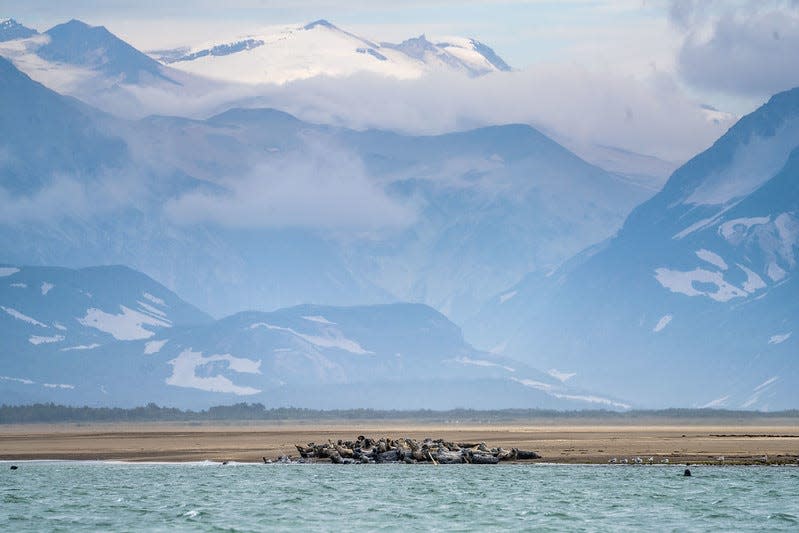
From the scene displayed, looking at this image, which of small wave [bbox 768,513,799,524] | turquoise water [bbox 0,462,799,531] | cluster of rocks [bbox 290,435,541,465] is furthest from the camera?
cluster of rocks [bbox 290,435,541,465]

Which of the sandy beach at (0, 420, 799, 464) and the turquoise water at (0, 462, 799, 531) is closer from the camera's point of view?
the turquoise water at (0, 462, 799, 531)

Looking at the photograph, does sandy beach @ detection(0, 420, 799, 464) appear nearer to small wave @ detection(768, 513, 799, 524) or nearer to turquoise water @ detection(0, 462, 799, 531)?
turquoise water @ detection(0, 462, 799, 531)

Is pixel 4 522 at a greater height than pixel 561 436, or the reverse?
pixel 561 436

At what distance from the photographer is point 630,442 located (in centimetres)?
12075

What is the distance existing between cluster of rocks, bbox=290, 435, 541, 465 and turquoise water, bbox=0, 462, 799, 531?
2565 millimetres

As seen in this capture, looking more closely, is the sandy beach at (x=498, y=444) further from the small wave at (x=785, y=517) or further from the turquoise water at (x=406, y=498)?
the small wave at (x=785, y=517)

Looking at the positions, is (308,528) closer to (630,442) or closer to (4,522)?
(4,522)

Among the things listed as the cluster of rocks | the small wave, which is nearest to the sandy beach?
the cluster of rocks

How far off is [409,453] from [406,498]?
73.6 ft

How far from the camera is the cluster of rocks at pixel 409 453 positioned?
97.0 metres

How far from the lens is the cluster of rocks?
97000mm

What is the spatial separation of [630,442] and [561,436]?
56.3ft

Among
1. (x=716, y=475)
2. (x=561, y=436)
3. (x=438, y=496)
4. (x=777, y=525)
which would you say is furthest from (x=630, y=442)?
(x=777, y=525)

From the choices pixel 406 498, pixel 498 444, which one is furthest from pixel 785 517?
pixel 498 444
